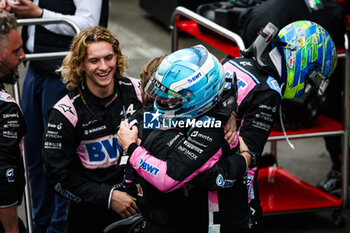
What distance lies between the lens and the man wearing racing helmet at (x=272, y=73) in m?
3.04

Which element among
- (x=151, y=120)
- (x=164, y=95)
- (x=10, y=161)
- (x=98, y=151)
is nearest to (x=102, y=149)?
(x=98, y=151)

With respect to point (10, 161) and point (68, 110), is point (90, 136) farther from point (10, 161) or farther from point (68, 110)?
point (10, 161)

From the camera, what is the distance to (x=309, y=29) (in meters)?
3.16

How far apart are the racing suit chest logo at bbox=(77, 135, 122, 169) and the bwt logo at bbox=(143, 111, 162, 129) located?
968 millimetres

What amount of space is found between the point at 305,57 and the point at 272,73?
7.3 inches

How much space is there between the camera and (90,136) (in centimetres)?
345

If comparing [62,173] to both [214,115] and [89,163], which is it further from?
[214,115]

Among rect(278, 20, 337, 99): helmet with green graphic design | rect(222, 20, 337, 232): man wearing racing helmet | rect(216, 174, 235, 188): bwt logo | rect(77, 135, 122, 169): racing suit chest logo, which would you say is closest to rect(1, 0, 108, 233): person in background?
rect(77, 135, 122, 169): racing suit chest logo

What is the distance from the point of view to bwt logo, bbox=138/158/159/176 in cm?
246

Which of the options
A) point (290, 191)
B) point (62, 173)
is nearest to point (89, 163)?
point (62, 173)

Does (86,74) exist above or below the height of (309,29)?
below

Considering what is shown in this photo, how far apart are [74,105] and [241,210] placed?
4.22 feet
